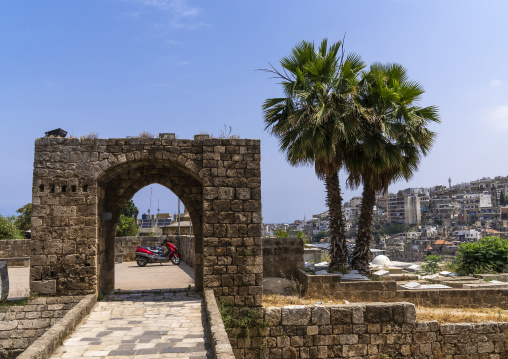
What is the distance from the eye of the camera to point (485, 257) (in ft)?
52.1

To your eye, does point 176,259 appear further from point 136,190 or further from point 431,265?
point 431,265

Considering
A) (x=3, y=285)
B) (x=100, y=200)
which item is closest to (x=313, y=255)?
(x=100, y=200)

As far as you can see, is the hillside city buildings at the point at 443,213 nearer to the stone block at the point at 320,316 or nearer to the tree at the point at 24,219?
the tree at the point at 24,219

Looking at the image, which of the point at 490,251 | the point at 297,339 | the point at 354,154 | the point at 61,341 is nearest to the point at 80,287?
the point at 61,341

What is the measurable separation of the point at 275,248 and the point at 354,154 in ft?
12.5

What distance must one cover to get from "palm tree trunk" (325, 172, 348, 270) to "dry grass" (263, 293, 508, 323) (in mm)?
1956

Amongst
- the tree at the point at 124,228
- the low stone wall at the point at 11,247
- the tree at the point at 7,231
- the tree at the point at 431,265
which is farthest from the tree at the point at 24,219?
the tree at the point at 431,265

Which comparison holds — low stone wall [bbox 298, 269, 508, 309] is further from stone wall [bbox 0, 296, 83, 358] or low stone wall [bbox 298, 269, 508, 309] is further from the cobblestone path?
stone wall [bbox 0, 296, 83, 358]

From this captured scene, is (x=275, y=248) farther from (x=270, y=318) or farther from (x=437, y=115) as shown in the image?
(x=437, y=115)

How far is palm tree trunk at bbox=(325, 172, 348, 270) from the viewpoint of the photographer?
524 inches

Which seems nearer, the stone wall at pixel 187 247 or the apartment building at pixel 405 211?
the stone wall at pixel 187 247

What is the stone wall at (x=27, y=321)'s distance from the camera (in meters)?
8.29

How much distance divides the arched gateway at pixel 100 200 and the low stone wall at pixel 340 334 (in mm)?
707

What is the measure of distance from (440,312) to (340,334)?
11.1 ft
